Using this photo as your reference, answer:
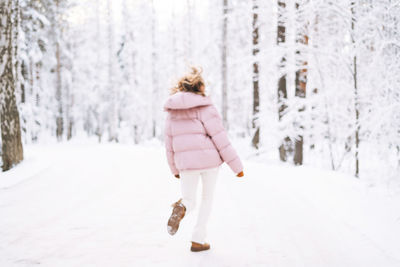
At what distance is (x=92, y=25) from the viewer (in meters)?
36.2

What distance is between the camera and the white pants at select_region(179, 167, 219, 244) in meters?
3.74

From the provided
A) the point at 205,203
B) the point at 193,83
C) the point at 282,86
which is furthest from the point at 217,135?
the point at 282,86

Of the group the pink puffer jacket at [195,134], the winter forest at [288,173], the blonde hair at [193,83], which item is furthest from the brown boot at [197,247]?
the blonde hair at [193,83]

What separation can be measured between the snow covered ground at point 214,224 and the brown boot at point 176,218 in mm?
341

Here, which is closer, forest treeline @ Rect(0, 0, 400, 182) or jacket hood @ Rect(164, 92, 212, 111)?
jacket hood @ Rect(164, 92, 212, 111)

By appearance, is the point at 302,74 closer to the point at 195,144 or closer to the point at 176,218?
the point at 195,144

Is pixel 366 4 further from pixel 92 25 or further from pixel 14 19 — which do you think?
pixel 92 25

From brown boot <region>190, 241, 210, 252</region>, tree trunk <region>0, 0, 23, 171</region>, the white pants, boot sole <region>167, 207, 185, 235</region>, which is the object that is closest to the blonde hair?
the white pants

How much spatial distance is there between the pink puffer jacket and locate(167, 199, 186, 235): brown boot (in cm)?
41

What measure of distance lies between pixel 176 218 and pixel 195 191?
414 millimetres

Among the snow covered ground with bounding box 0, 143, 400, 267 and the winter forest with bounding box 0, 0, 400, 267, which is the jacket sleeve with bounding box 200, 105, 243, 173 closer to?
the winter forest with bounding box 0, 0, 400, 267

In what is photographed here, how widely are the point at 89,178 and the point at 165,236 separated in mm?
5239

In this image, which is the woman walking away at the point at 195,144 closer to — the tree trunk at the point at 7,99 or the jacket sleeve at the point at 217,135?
the jacket sleeve at the point at 217,135

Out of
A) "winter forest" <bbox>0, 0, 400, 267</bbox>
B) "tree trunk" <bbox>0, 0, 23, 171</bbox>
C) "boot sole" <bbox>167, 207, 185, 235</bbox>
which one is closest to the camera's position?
"boot sole" <bbox>167, 207, 185, 235</bbox>
